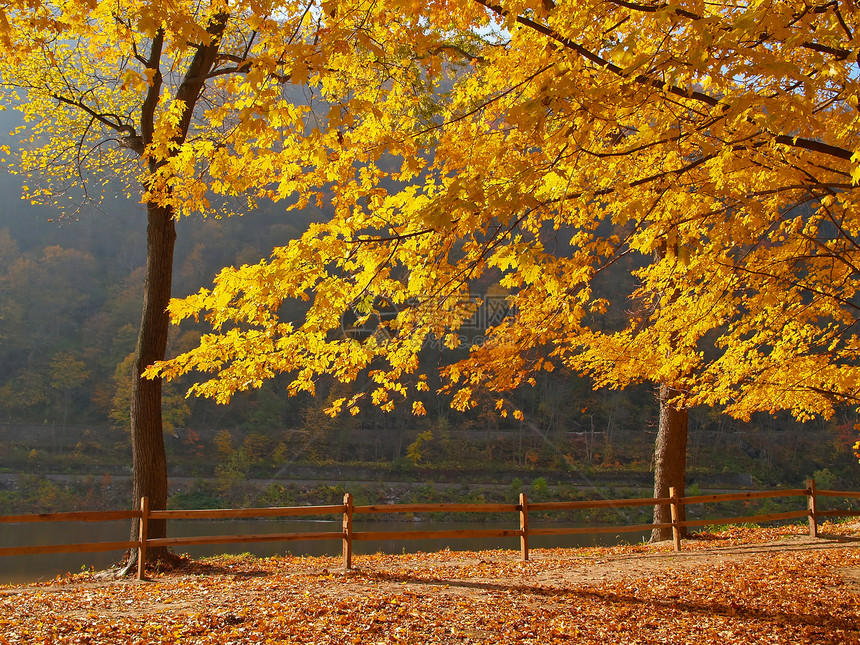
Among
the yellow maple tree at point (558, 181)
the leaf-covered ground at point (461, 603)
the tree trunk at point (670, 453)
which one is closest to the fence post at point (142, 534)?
the leaf-covered ground at point (461, 603)

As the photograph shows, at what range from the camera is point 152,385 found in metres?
7.70

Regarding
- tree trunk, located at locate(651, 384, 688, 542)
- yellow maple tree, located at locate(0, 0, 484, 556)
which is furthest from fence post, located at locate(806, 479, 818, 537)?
yellow maple tree, located at locate(0, 0, 484, 556)

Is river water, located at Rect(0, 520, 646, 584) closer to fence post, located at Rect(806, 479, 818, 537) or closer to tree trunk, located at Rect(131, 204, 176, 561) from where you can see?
tree trunk, located at Rect(131, 204, 176, 561)

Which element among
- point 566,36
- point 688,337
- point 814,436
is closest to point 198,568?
point 688,337

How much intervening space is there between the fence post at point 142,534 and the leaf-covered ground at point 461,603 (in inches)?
7.8

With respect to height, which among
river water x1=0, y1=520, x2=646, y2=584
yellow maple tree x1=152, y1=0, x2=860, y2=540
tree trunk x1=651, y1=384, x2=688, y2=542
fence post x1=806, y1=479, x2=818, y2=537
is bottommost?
river water x1=0, y1=520, x2=646, y2=584

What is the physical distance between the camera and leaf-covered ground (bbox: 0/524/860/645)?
15.1 feet

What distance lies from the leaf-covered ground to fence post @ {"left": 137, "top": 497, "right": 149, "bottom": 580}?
0.65 feet

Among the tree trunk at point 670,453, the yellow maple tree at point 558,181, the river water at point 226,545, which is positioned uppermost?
the yellow maple tree at point 558,181

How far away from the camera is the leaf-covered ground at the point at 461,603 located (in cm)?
461

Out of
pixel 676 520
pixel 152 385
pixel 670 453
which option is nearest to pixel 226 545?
pixel 152 385

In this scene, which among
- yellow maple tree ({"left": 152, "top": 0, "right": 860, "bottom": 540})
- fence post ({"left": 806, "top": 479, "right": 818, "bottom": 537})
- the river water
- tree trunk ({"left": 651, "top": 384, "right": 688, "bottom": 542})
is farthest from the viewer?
the river water

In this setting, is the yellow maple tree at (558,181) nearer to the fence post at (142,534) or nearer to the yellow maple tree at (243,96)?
the yellow maple tree at (243,96)

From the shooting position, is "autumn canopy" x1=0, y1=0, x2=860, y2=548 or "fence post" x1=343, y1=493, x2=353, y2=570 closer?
"autumn canopy" x1=0, y1=0, x2=860, y2=548
